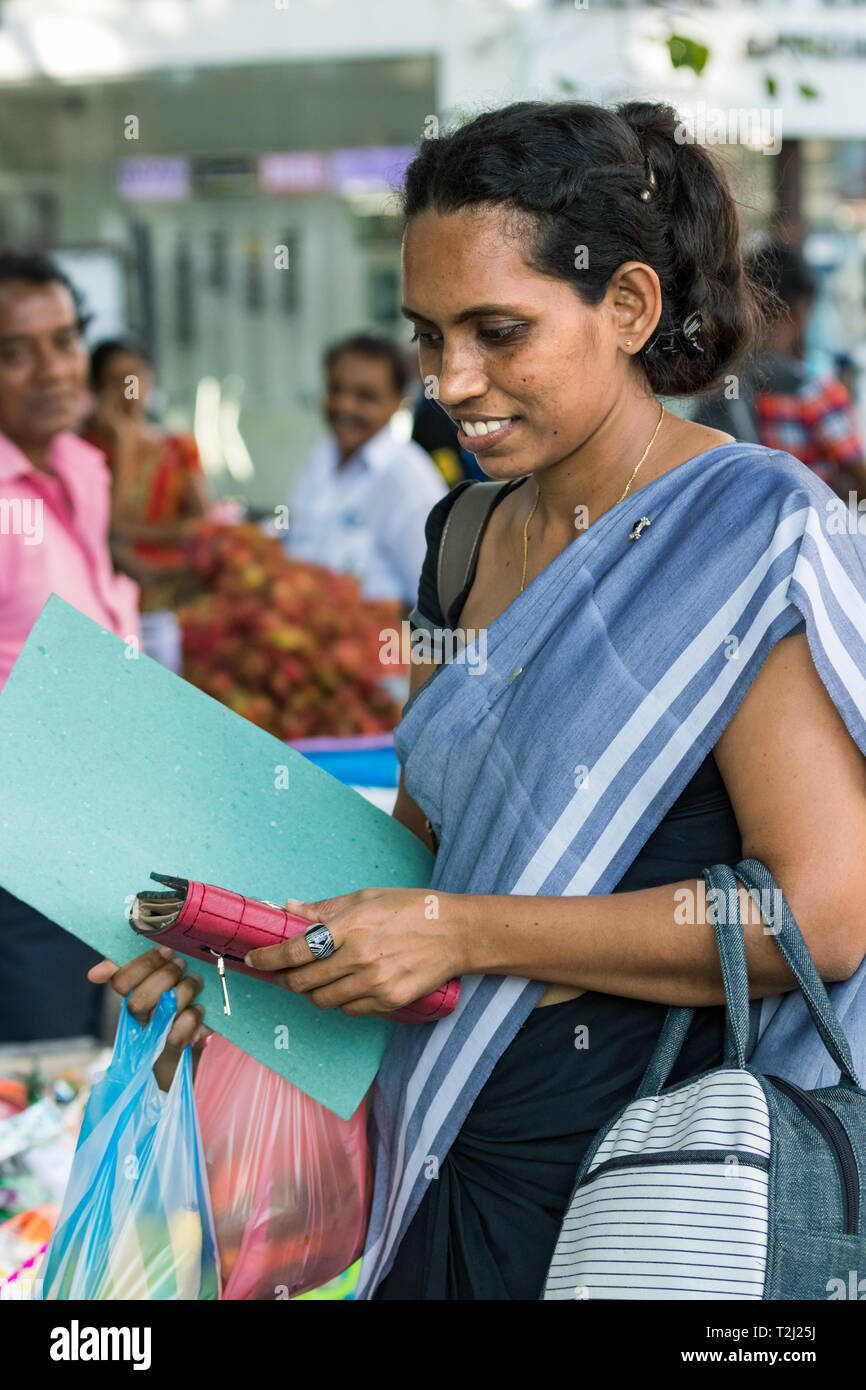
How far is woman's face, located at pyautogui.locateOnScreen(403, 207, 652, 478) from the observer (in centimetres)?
127

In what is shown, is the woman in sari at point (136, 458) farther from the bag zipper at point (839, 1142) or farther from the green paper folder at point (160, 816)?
the bag zipper at point (839, 1142)

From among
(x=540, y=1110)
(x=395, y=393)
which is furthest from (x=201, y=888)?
(x=395, y=393)

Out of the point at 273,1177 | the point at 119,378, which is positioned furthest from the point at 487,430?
the point at 119,378

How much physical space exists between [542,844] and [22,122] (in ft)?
27.6

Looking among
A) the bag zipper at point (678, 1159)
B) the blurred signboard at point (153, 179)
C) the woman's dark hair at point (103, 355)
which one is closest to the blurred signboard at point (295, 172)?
the blurred signboard at point (153, 179)

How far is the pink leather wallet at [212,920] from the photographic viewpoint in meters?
1.23

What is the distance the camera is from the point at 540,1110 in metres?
1.34

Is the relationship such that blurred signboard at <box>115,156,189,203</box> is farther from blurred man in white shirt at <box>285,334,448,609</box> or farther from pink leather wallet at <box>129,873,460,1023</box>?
pink leather wallet at <box>129,873,460,1023</box>

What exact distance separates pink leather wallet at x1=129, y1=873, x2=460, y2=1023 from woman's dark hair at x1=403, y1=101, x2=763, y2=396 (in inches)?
25.4

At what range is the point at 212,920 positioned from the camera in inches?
48.4

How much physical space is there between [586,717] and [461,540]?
41 centimetres

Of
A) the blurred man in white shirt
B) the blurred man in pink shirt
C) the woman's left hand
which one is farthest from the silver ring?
Result: the blurred man in white shirt

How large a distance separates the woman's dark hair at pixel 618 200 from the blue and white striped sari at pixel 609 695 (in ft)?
0.60
